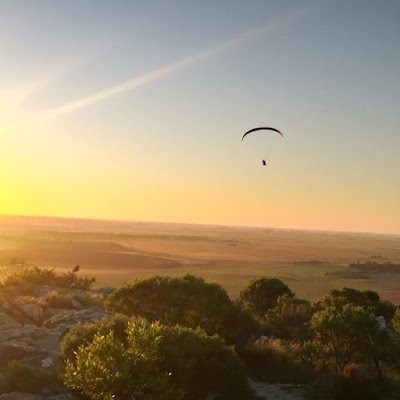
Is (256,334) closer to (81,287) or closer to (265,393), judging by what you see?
(265,393)

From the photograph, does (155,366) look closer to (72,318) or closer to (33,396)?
(33,396)

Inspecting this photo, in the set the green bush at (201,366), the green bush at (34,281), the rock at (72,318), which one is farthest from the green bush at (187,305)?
the green bush at (34,281)

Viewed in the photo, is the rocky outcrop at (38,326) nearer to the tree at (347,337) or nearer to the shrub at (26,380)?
the shrub at (26,380)

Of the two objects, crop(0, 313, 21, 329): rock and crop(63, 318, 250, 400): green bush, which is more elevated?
crop(63, 318, 250, 400): green bush

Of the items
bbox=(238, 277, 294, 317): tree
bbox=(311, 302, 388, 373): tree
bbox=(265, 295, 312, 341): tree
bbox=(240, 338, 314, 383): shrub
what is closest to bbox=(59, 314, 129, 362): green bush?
bbox=(240, 338, 314, 383): shrub

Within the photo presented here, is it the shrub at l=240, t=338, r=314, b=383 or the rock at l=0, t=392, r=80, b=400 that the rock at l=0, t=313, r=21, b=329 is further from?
the shrub at l=240, t=338, r=314, b=383

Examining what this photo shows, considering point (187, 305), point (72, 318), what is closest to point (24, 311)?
point (72, 318)
